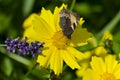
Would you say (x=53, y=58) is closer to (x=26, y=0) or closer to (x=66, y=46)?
(x=66, y=46)

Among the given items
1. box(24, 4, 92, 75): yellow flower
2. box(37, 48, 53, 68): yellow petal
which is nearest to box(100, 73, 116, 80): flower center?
box(24, 4, 92, 75): yellow flower

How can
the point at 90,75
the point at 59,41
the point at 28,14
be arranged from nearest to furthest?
the point at 90,75
the point at 59,41
the point at 28,14

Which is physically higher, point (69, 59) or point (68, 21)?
point (68, 21)

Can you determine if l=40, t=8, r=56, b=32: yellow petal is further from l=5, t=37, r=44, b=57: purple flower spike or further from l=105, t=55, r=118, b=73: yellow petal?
l=105, t=55, r=118, b=73: yellow petal

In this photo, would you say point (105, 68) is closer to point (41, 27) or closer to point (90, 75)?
point (90, 75)

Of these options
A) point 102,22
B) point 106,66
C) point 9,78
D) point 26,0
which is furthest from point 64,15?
point 102,22

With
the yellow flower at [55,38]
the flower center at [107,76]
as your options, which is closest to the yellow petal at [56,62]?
the yellow flower at [55,38]

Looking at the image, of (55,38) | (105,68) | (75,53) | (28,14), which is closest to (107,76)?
(105,68)

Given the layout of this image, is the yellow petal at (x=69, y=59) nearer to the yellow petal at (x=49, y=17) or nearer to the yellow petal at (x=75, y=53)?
the yellow petal at (x=75, y=53)
